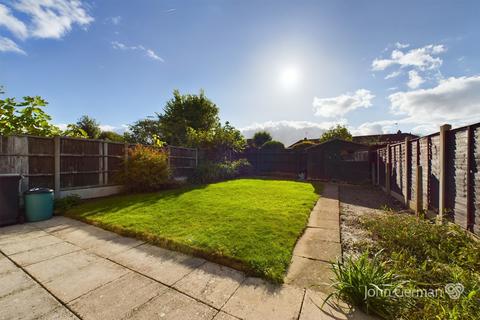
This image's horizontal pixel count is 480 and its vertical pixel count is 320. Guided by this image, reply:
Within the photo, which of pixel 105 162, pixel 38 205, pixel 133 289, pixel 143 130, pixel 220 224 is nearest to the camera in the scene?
pixel 133 289

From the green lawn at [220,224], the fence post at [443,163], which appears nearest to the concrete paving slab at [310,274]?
the green lawn at [220,224]

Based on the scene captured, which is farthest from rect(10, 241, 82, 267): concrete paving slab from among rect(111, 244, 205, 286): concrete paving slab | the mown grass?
the mown grass

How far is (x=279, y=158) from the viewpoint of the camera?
A: 16.7 m

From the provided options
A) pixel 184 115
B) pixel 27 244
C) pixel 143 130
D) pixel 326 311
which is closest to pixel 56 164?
pixel 27 244

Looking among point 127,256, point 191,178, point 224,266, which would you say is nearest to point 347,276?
point 224,266

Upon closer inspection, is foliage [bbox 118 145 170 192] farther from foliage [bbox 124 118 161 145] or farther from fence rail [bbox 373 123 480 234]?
foliage [bbox 124 118 161 145]

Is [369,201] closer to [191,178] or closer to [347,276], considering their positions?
[347,276]

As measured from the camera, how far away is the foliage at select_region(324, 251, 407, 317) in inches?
75.7

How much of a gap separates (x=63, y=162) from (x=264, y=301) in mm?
7420

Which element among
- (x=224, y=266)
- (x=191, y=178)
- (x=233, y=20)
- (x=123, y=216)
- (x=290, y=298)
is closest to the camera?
(x=290, y=298)

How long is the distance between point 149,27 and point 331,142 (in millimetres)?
11368

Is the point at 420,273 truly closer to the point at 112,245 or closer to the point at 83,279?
the point at 83,279

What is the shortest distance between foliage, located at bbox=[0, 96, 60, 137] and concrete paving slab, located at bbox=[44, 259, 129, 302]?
536 cm

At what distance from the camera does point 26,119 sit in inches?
242
